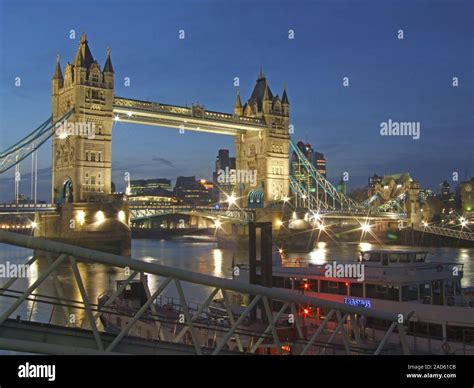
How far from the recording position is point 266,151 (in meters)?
69.6

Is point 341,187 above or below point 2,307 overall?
above

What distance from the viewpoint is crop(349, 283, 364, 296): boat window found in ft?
54.2

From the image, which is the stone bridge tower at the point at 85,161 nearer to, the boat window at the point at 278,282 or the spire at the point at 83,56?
the spire at the point at 83,56

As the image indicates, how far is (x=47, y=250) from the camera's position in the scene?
7.32 m

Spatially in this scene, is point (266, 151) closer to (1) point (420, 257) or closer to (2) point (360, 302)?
(1) point (420, 257)

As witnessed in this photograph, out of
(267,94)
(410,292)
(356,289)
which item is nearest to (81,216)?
(267,94)

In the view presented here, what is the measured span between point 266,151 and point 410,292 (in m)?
54.3

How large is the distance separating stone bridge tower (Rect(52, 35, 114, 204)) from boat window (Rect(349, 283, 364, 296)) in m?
39.0

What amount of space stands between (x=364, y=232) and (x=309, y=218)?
56.3ft

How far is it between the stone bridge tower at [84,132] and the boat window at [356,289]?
39.0m

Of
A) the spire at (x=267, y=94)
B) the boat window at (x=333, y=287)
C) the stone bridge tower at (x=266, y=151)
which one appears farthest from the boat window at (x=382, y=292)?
the spire at (x=267, y=94)

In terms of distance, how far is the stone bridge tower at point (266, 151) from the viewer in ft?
229
